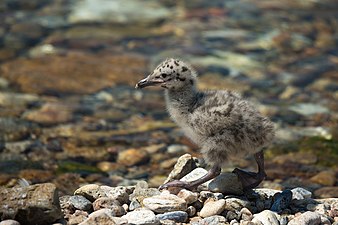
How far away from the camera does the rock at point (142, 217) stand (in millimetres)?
A: 5395

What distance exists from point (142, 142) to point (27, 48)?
4.96 metres

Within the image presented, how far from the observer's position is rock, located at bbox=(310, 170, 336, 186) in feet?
28.6

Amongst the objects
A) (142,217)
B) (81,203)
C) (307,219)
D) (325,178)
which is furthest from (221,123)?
(325,178)

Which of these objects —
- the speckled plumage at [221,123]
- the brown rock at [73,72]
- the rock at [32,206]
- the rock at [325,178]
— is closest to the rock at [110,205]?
the rock at [32,206]

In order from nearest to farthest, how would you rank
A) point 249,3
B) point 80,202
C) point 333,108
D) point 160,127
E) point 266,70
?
point 80,202
point 160,127
point 333,108
point 266,70
point 249,3

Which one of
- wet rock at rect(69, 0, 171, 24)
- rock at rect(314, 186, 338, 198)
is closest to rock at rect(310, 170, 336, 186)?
rock at rect(314, 186, 338, 198)

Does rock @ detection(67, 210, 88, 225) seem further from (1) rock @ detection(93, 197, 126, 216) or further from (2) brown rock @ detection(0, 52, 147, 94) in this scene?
(2) brown rock @ detection(0, 52, 147, 94)

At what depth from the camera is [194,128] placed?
650 centimetres

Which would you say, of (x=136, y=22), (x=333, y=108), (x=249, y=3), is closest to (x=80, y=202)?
(x=333, y=108)

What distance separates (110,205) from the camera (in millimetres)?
5777

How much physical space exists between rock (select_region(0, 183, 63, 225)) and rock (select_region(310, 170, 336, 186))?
14.3 feet

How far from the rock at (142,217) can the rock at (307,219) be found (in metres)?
1.22

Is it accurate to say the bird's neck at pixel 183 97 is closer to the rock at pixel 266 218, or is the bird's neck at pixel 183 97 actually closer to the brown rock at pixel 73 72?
the rock at pixel 266 218

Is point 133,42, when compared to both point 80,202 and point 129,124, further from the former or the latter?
point 80,202
